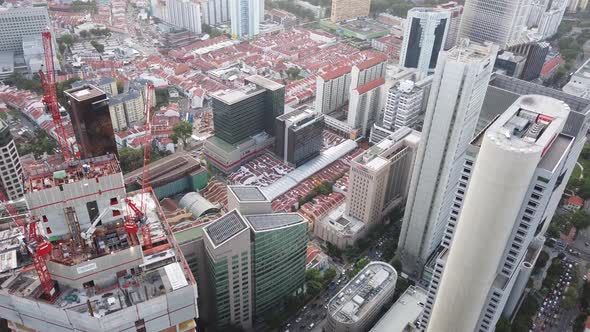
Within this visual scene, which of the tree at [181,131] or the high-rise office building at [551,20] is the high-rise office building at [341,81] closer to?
the tree at [181,131]

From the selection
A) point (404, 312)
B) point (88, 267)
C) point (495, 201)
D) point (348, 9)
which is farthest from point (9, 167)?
point (348, 9)

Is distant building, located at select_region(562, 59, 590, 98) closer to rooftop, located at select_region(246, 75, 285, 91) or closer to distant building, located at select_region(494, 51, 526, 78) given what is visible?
distant building, located at select_region(494, 51, 526, 78)

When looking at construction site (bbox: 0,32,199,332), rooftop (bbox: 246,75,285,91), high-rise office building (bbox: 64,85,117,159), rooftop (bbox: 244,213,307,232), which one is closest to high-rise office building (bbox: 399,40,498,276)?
rooftop (bbox: 244,213,307,232)

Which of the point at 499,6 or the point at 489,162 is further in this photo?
the point at 499,6

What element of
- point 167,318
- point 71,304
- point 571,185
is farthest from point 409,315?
point 571,185

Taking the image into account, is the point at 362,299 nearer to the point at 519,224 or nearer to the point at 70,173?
the point at 519,224

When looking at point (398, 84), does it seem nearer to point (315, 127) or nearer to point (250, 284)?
point (315, 127)
